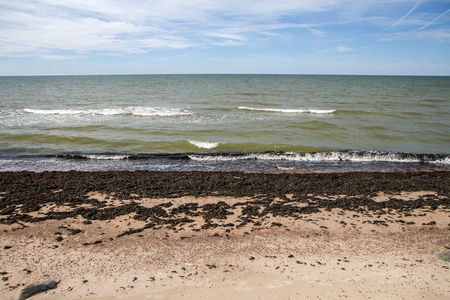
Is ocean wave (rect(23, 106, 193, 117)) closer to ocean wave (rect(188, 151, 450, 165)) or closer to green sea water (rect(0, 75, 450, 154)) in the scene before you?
green sea water (rect(0, 75, 450, 154))

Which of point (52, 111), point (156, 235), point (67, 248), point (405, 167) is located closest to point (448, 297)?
point (156, 235)

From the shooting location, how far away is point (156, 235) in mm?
6227

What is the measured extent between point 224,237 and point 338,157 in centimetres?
919

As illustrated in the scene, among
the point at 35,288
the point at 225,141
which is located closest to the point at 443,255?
the point at 35,288

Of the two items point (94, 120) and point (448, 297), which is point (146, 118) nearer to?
point (94, 120)

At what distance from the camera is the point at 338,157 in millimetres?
13508

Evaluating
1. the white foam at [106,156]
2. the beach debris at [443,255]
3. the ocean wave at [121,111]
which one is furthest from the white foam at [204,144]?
the beach debris at [443,255]

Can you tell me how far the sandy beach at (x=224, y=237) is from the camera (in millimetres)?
4703

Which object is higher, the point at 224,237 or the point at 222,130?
the point at 222,130

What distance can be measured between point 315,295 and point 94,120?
21.6 meters

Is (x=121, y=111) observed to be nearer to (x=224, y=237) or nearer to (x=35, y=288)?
(x=224, y=237)

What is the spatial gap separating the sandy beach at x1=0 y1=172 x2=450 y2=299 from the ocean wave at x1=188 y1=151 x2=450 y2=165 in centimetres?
353

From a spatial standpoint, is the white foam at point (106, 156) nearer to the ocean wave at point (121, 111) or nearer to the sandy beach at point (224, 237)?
the sandy beach at point (224, 237)

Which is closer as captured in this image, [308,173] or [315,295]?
[315,295]
